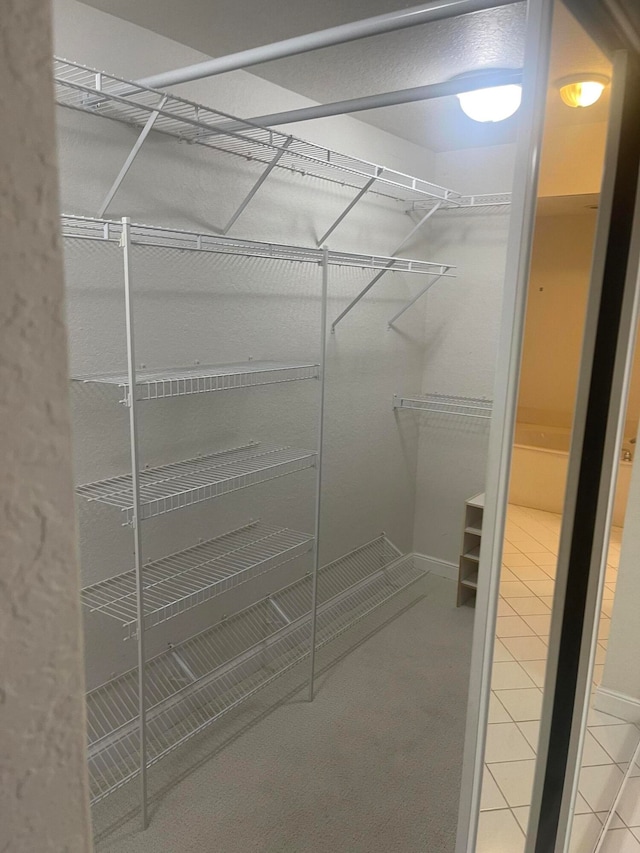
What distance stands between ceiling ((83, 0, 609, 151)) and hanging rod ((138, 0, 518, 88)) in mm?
210

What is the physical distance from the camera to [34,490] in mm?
273

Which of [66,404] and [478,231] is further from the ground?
→ [478,231]

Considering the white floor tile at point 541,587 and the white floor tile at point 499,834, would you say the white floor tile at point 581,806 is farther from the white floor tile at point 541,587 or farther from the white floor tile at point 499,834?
the white floor tile at point 541,587

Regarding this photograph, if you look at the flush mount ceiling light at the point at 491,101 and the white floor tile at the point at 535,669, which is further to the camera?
the flush mount ceiling light at the point at 491,101

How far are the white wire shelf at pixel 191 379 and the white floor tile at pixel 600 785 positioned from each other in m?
1.77

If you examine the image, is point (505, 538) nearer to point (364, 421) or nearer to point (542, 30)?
point (542, 30)

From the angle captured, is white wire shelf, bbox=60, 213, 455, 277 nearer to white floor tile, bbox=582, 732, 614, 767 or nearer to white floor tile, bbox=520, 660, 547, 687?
white floor tile, bbox=520, 660, 547, 687

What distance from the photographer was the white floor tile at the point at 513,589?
1.25m

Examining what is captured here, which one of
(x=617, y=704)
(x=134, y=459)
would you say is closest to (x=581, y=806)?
(x=617, y=704)

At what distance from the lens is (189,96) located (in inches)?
89.4

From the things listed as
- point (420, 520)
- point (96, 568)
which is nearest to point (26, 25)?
point (96, 568)

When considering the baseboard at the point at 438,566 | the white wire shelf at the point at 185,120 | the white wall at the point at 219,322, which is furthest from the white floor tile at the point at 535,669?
the baseboard at the point at 438,566

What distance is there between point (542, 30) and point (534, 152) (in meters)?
0.18

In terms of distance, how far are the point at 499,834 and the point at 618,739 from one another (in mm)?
1329
